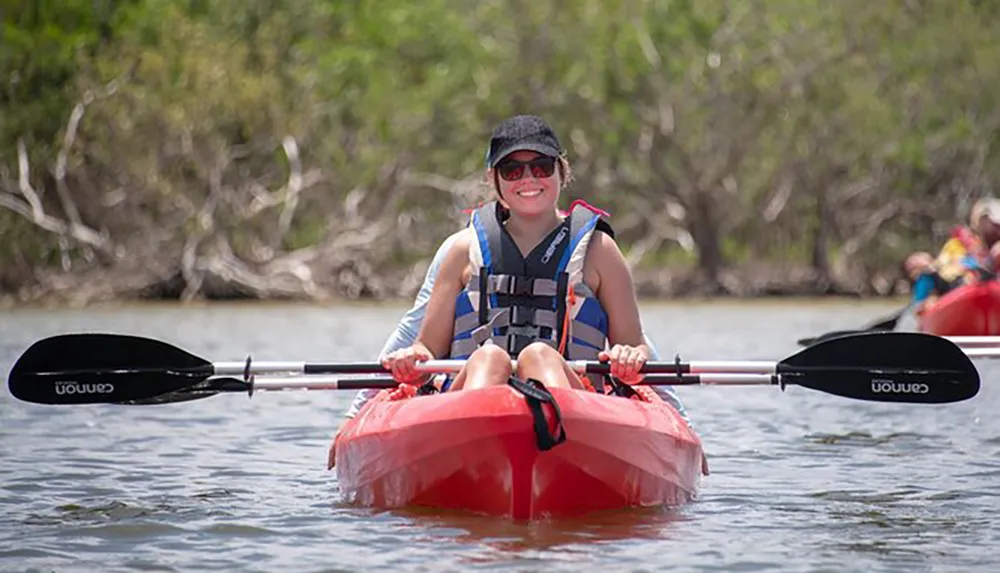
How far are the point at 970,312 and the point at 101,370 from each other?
845 cm

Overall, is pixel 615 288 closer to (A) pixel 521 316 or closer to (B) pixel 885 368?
(A) pixel 521 316

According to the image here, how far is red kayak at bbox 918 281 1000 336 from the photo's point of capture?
1328 centimetres

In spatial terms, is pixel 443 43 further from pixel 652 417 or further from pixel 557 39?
pixel 652 417

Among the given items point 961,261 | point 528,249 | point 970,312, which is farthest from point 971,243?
point 528,249

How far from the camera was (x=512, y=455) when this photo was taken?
5.20 metres

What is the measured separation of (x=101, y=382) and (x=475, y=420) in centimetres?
177

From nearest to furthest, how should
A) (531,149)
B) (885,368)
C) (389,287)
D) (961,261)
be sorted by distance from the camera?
(531,149) → (885,368) → (961,261) → (389,287)

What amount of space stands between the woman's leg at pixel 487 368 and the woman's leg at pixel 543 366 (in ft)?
0.17

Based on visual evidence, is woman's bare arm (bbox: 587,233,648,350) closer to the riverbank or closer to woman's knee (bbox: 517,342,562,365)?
woman's knee (bbox: 517,342,562,365)

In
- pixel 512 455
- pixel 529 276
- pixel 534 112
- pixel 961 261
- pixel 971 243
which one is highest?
pixel 534 112

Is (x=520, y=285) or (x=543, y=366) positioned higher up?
(x=520, y=285)

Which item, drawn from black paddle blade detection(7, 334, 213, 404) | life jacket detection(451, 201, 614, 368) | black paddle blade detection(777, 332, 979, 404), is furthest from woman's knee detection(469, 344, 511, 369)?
black paddle blade detection(7, 334, 213, 404)

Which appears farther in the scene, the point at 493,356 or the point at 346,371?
the point at 346,371

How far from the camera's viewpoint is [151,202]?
25.8m
